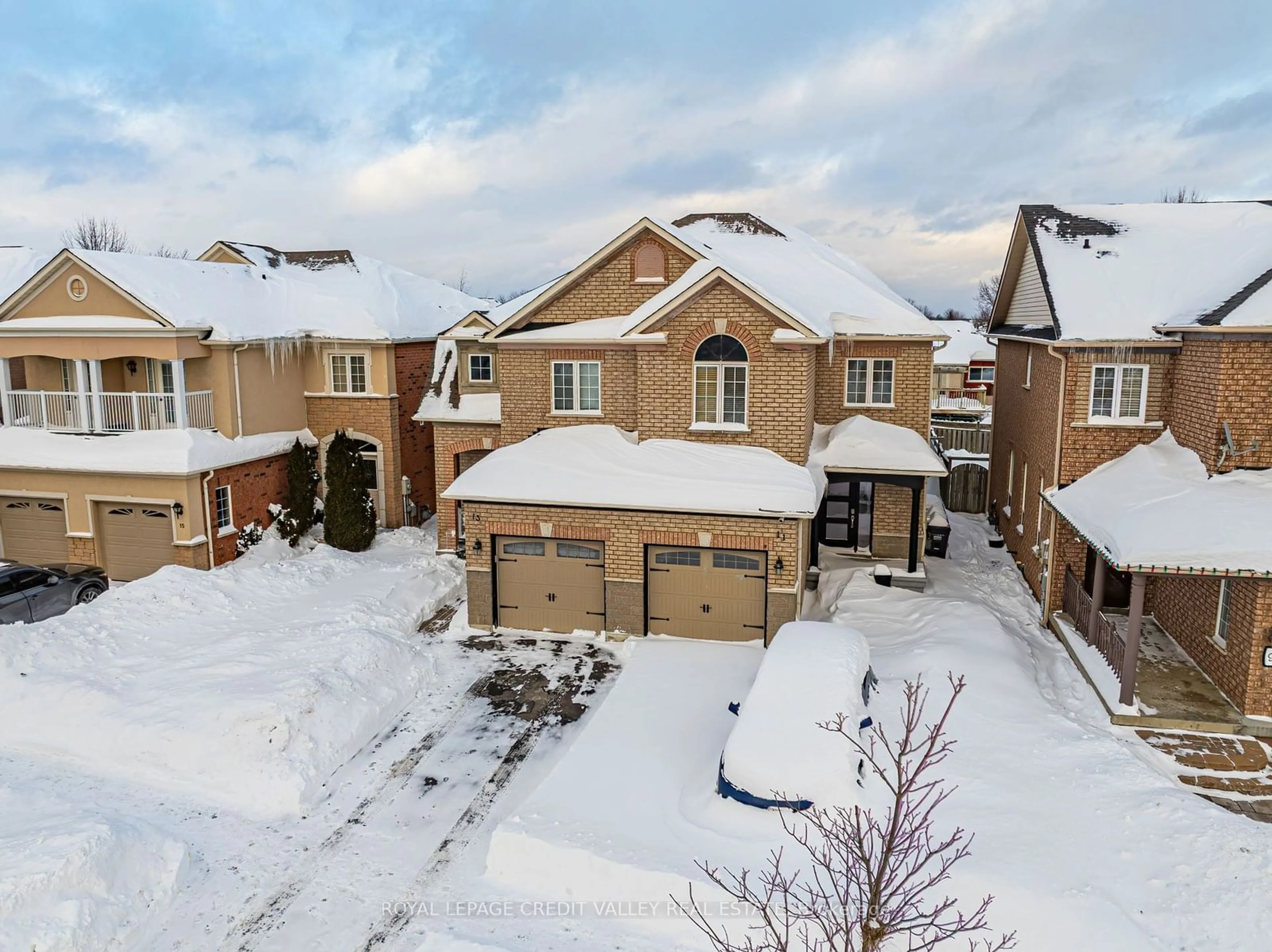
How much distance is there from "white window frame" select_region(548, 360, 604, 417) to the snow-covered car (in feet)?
28.3

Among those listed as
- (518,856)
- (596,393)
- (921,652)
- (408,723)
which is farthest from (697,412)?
(518,856)

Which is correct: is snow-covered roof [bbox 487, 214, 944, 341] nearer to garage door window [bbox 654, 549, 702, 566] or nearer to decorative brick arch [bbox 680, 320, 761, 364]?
decorative brick arch [bbox 680, 320, 761, 364]

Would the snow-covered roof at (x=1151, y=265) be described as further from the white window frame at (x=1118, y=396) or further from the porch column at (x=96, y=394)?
the porch column at (x=96, y=394)

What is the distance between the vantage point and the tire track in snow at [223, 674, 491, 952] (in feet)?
29.6

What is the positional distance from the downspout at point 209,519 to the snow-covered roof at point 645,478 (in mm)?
7195

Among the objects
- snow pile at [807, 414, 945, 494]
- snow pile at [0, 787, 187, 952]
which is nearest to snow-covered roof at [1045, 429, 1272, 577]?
snow pile at [807, 414, 945, 494]

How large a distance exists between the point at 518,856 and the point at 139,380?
1869 cm

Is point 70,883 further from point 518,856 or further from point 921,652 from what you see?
point 921,652

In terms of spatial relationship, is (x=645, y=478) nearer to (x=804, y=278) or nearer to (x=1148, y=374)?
(x=804, y=278)

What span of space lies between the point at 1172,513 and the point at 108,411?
23444 millimetres

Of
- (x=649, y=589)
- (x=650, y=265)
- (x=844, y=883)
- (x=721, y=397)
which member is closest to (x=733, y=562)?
(x=649, y=589)

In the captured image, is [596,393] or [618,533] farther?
[596,393]

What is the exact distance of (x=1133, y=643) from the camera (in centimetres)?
1297

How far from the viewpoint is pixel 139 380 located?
74.0 ft
